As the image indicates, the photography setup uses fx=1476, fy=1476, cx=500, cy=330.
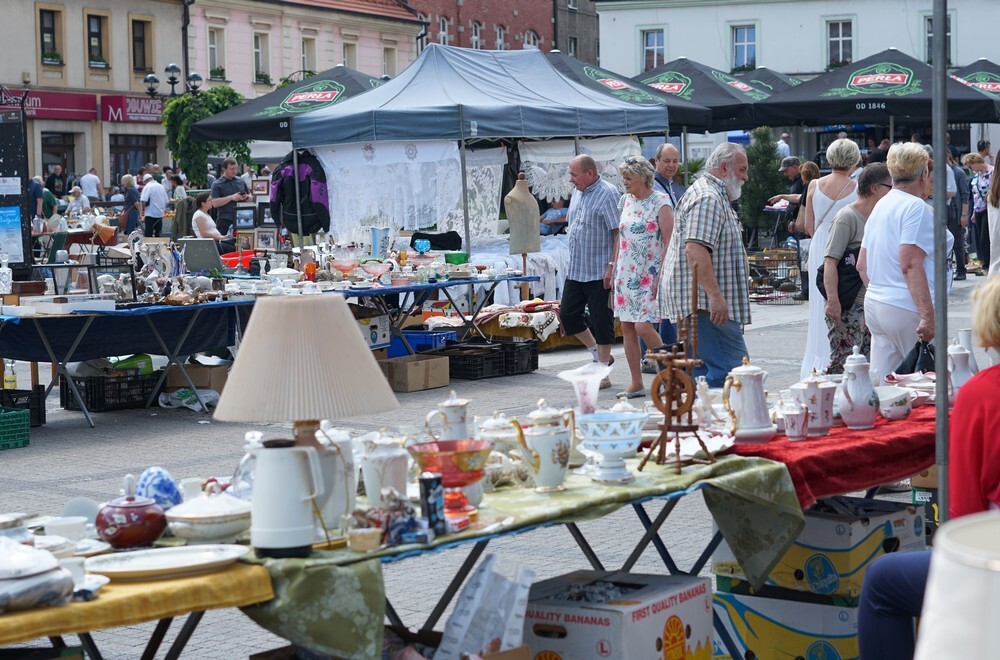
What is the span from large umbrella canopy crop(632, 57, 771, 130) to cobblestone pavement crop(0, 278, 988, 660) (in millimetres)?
7019

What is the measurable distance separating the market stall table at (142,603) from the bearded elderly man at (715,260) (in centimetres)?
425

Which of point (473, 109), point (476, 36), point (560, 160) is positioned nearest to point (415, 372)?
point (473, 109)

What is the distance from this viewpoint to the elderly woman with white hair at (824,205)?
336 inches

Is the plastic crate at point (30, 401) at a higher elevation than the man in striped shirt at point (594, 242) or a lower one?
lower

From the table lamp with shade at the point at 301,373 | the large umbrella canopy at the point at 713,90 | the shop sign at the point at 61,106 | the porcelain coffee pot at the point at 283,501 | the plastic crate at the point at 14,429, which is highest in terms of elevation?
the shop sign at the point at 61,106

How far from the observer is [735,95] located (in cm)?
2161

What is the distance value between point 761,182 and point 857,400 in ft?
66.1

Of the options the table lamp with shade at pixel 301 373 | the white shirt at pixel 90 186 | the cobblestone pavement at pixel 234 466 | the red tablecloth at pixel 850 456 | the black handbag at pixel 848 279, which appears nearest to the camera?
the table lamp with shade at pixel 301 373

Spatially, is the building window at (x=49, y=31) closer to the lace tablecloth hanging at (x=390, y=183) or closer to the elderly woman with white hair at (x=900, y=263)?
the lace tablecloth hanging at (x=390, y=183)

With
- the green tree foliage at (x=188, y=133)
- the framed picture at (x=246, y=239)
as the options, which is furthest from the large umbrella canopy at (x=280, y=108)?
the green tree foliage at (x=188, y=133)

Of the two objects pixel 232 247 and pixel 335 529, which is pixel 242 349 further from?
pixel 232 247

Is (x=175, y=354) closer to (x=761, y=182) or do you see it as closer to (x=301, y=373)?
(x=301, y=373)

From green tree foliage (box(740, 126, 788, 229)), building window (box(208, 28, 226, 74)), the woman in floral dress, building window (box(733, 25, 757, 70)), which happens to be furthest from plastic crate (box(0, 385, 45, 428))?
building window (box(733, 25, 757, 70))

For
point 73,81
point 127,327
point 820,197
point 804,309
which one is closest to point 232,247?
point 804,309
